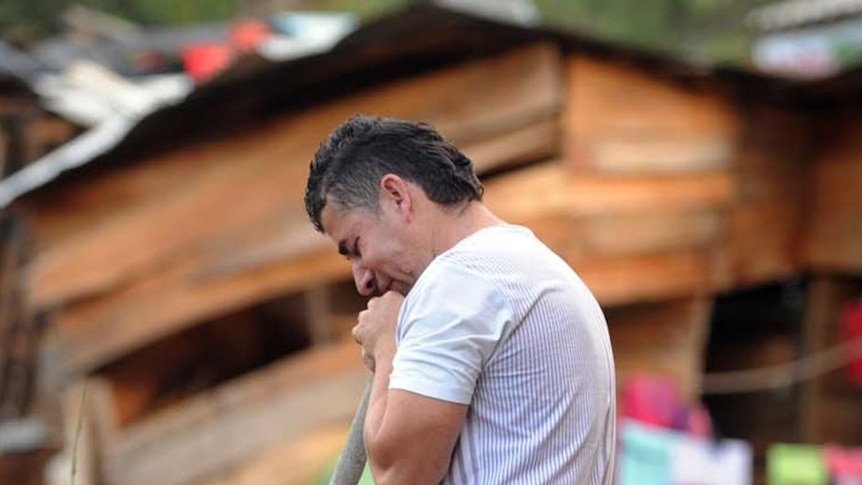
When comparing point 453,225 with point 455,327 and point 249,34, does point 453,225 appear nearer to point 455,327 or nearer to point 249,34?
point 455,327

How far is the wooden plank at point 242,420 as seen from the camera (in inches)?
257

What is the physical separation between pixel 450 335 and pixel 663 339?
17.0 ft

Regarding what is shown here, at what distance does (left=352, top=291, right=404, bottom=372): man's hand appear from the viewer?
210 cm

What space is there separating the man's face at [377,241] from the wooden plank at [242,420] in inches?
169

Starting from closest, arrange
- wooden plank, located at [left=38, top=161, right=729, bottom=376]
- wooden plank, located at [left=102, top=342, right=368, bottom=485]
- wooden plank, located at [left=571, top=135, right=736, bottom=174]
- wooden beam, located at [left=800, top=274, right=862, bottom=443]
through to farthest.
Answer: wooden plank, located at [left=571, top=135, right=736, bottom=174]
wooden plank, located at [left=38, top=161, right=729, bottom=376]
wooden plank, located at [left=102, top=342, right=368, bottom=485]
wooden beam, located at [left=800, top=274, right=862, bottom=443]

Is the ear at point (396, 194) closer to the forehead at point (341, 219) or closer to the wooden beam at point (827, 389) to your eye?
the forehead at point (341, 219)

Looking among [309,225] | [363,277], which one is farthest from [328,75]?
[363,277]

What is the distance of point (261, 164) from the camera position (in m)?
6.65

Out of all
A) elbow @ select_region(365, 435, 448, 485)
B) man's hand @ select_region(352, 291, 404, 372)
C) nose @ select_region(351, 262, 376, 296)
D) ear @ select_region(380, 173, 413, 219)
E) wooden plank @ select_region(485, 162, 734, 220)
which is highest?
ear @ select_region(380, 173, 413, 219)

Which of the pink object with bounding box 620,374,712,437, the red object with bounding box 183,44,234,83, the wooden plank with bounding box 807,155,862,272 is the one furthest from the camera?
the red object with bounding box 183,44,234,83

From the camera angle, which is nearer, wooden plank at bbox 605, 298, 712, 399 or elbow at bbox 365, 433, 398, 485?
elbow at bbox 365, 433, 398, 485

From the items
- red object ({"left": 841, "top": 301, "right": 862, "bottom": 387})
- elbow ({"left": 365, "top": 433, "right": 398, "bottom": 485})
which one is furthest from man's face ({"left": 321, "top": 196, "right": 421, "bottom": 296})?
red object ({"left": 841, "top": 301, "right": 862, "bottom": 387})

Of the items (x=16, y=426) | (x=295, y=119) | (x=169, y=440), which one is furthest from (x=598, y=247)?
(x=16, y=426)

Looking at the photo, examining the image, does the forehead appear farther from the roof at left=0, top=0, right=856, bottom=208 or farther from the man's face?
the roof at left=0, top=0, right=856, bottom=208
